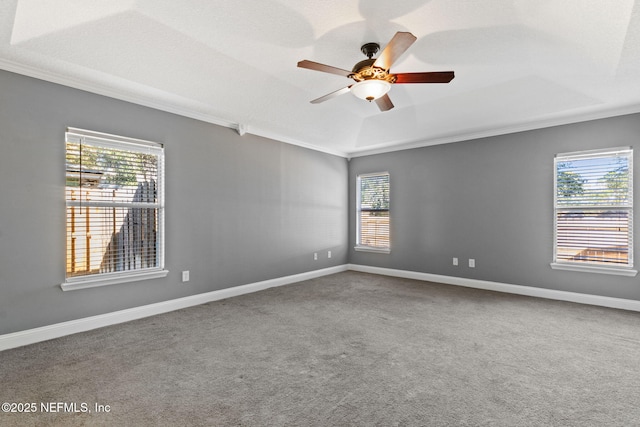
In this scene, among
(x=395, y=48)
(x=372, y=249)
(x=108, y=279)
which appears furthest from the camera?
(x=372, y=249)

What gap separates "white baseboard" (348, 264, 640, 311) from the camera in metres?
3.96

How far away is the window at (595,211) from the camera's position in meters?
3.96

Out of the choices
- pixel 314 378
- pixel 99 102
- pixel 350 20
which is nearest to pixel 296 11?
pixel 350 20

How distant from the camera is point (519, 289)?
4.68 metres

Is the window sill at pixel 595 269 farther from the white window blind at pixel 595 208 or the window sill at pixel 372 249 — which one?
the window sill at pixel 372 249

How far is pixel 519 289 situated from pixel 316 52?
171 inches

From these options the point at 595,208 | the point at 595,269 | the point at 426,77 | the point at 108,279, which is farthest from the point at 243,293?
the point at 595,208

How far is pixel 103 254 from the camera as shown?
3373mm

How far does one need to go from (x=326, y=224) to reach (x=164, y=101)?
352 centimetres

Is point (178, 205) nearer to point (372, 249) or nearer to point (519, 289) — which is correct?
point (372, 249)

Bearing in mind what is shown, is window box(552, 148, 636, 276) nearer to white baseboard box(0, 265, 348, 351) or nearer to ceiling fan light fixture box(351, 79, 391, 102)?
ceiling fan light fixture box(351, 79, 391, 102)

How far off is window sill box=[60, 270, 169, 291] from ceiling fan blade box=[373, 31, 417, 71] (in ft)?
10.8

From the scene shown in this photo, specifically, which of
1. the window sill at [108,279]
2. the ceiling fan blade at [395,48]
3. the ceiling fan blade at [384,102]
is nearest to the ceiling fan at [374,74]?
the ceiling fan blade at [395,48]

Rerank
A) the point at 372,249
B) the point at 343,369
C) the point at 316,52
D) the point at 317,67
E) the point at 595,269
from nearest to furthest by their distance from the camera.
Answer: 1. the point at 343,369
2. the point at 317,67
3. the point at 316,52
4. the point at 595,269
5. the point at 372,249
